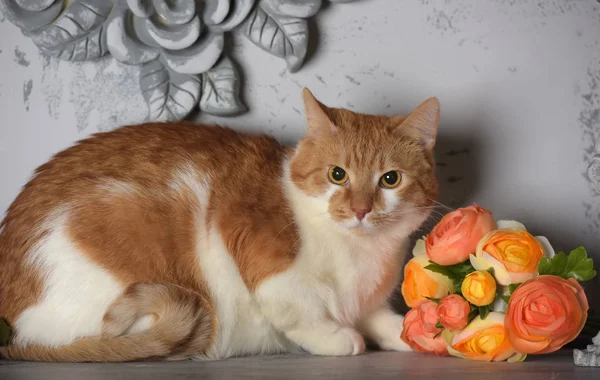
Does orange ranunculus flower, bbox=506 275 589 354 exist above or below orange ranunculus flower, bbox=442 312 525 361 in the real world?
above

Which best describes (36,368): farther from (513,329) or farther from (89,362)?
(513,329)

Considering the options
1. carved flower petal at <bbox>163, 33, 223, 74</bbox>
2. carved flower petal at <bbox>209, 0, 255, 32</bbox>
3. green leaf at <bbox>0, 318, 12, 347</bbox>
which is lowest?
green leaf at <bbox>0, 318, 12, 347</bbox>

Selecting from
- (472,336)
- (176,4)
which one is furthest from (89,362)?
(176,4)

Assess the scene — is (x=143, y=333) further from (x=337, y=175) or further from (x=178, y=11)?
(x=178, y=11)

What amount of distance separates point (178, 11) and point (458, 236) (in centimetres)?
93

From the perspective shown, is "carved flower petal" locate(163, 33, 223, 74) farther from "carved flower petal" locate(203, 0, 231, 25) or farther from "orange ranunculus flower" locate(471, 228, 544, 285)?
"orange ranunculus flower" locate(471, 228, 544, 285)

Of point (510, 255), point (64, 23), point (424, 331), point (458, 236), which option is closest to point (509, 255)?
point (510, 255)

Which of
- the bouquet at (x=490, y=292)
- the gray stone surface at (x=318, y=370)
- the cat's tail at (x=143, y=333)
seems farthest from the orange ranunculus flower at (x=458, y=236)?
the cat's tail at (x=143, y=333)

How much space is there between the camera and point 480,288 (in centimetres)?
153

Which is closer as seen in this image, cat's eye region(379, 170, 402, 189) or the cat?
the cat

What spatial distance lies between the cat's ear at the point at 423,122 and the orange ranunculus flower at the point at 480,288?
0.35 meters

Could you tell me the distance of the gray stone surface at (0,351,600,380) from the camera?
1362 mm

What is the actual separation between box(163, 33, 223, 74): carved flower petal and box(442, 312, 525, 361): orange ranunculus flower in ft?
3.08

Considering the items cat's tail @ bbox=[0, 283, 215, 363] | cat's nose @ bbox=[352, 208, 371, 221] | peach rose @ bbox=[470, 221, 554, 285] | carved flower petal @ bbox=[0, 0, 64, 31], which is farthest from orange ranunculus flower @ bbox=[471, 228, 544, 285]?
carved flower petal @ bbox=[0, 0, 64, 31]
